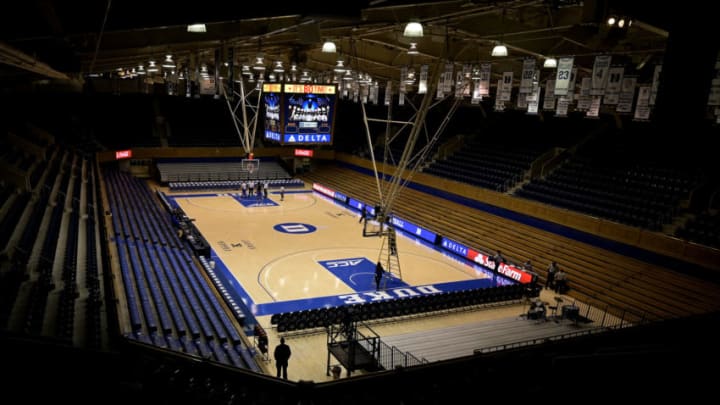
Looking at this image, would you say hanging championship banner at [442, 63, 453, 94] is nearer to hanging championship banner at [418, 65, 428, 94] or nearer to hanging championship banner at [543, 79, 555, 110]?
hanging championship banner at [418, 65, 428, 94]

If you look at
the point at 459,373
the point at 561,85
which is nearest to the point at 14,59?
the point at 459,373

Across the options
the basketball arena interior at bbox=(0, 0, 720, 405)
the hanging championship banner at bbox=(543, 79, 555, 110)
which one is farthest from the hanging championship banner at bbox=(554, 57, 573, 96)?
the hanging championship banner at bbox=(543, 79, 555, 110)

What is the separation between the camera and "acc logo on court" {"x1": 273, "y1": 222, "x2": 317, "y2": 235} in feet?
86.7

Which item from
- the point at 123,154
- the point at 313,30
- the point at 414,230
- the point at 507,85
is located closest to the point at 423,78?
the point at 507,85

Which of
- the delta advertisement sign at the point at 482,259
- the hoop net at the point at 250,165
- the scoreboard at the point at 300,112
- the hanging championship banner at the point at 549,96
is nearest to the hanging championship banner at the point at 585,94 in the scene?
the hanging championship banner at the point at 549,96

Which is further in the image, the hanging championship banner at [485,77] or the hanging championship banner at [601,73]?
the hanging championship banner at [485,77]

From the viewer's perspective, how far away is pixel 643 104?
1625 cm

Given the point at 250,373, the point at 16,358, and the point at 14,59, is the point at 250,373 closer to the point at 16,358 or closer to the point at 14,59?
the point at 16,358

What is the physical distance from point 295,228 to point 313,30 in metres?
18.5

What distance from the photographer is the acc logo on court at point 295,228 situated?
26422 mm

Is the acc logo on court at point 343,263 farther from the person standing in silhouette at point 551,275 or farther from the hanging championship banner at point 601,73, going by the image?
the hanging championship banner at point 601,73

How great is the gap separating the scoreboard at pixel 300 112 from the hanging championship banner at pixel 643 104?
1513 cm

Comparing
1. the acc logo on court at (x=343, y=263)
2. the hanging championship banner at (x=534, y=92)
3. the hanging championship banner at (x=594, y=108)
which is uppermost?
the hanging championship banner at (x=534, y=92)

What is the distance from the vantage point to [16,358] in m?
4.32
